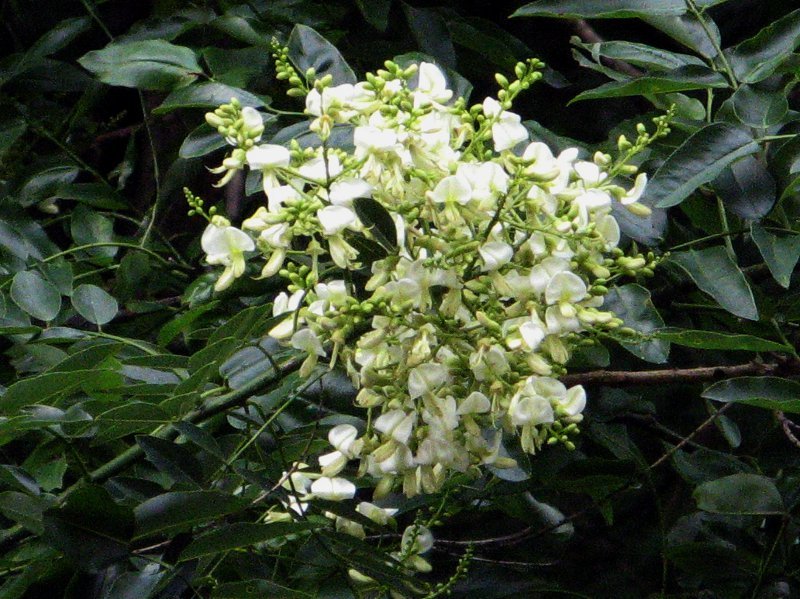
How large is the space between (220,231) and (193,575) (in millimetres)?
235

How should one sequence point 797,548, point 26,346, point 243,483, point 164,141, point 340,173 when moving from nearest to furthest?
point 340,173 < point 243,483 < point 26,346 < point 797,548 < point 164,141

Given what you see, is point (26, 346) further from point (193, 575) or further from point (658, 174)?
point (658, 174)

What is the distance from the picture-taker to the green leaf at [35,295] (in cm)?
98

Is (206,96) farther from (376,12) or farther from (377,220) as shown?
(377,220)

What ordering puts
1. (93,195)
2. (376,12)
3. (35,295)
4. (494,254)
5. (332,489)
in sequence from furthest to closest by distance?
(93,195), (376,12), (35,295), (332,489), (494,254)

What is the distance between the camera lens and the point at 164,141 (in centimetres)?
160

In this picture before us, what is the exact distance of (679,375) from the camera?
901 millimetres

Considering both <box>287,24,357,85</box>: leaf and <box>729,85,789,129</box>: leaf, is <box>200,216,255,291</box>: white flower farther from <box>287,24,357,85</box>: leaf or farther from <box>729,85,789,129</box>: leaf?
<box>729,85,789,129</box>: leaf

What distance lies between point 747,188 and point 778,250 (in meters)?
0.07

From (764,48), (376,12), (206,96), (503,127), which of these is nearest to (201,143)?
(206,96)

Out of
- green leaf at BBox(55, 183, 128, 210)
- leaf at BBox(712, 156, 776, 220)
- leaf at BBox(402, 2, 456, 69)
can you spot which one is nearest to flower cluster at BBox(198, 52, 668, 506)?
leaf at BBox(712, 156, 776, 220)

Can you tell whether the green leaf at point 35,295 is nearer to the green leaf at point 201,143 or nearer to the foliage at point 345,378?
the foliage at point 345,378

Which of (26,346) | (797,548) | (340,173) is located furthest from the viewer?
(797,548)

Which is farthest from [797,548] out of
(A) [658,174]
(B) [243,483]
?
(B) [243,483]
